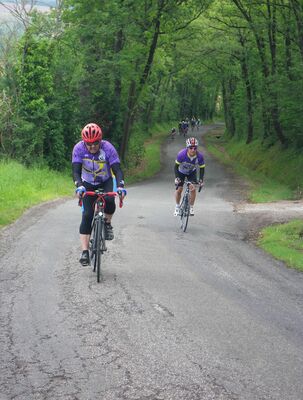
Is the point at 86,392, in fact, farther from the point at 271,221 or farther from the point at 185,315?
the point at 271,221

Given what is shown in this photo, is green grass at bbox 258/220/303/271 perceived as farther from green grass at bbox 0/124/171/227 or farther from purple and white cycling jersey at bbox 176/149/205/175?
green grass at bbox 0/124/171/227

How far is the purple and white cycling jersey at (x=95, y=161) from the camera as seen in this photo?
834 cm

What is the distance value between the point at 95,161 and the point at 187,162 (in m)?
5.94

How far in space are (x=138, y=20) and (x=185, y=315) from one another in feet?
87.2

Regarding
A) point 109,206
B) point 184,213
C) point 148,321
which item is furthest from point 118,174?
point 184,213

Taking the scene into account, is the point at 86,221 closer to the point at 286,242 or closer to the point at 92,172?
the point at 92,172

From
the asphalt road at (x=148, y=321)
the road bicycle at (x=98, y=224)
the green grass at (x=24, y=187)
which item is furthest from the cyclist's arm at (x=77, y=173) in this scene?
the green grass at (x=24, y=187)

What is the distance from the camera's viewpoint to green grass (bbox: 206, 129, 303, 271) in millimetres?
11832

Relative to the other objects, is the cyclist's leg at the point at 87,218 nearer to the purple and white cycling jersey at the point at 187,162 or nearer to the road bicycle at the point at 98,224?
the road bicycle at the point at 98,224

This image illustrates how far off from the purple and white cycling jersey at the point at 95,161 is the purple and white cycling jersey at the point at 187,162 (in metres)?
5.56

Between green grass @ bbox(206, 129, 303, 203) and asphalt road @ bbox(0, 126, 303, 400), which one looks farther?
green grass @ bbox(206, 129, 303, 203)

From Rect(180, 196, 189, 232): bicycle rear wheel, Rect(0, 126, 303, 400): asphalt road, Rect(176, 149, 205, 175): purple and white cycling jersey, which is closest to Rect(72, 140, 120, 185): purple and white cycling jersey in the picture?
Rect(0, 126, 303, 400): asphalt road

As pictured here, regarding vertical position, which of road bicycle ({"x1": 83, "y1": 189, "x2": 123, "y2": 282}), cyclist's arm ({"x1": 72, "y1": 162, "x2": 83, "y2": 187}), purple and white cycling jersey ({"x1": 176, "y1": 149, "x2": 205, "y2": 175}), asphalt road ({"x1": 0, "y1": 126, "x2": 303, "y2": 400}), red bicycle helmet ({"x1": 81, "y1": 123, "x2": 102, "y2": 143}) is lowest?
asphalt road ({"x1": 0, "y1": 126, "x2": 303, "y2": 400})

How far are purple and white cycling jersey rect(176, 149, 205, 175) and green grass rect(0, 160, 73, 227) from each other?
4.43 metres
